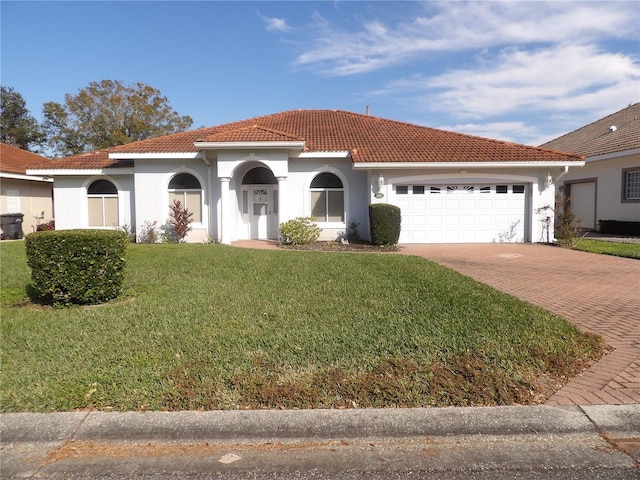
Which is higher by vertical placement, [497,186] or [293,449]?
[497,186]

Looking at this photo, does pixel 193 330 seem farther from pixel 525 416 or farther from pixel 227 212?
pixel 227 212

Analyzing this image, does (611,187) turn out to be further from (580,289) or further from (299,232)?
(299,232)

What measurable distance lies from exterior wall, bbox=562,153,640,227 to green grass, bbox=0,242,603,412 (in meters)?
15.3

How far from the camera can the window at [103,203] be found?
1738cm

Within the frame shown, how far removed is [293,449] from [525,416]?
6.48 ft

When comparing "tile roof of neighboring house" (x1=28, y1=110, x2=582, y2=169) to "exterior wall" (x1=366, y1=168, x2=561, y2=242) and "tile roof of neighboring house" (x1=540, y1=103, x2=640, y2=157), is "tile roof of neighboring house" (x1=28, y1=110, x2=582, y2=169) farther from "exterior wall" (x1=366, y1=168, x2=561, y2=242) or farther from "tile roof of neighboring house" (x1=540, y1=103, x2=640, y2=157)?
"tile roof of neighboring house" (x1=540, y1=103, x2=640, y2=157)

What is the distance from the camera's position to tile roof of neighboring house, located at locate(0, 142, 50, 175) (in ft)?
66.2

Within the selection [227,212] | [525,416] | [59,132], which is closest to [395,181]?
[227,212]

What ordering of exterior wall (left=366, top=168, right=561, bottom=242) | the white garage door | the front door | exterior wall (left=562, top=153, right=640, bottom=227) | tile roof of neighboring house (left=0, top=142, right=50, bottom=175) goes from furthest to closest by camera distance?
tile roof of neighboring house (left=0, top=142, right=50, bottom=175)
exterior wall (left=562, top=153, right=640, bottom=227)
the front door
the white garage door
exterior wall (left=366, top=168, right=561, bottom=242)

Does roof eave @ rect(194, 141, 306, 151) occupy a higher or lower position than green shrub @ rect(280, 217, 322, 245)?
higher

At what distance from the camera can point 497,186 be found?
624 inches

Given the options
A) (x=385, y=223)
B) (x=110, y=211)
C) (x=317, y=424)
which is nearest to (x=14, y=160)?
(x=110, y=211)

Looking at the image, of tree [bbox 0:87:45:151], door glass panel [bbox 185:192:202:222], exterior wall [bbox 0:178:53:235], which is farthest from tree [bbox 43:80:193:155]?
door glass panel [bbox 185:192:202:222]

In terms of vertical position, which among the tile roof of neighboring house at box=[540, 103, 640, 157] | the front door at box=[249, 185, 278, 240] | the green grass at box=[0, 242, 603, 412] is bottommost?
the green grass at box=[0, 242, 603, 412]
